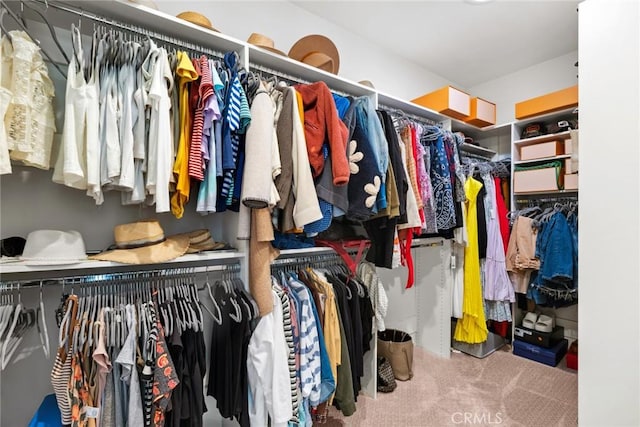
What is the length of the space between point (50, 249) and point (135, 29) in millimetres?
949

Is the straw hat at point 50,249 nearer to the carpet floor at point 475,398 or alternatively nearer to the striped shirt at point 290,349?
the striped shirt at point 290,349

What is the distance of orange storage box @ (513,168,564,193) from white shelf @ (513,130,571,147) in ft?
0.83

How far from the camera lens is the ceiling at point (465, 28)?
6.73 ft

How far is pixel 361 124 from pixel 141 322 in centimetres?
129

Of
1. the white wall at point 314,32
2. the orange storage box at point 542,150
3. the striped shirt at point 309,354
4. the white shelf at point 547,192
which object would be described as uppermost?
the white wall at point 314,32

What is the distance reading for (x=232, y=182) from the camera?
1230 mm

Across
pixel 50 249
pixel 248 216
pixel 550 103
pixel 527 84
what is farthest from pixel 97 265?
pixel 527 84

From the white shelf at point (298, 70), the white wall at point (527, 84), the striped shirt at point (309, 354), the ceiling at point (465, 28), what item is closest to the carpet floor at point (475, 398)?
the striped shirt at point (309, 354)

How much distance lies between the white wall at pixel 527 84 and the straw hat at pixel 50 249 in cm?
344

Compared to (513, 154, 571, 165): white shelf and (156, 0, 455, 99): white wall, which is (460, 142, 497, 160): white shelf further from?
(156, 0, 455, 99): white wall

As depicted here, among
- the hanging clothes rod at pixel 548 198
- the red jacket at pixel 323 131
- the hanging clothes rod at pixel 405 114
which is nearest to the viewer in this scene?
the red jacket at pixel 323 131

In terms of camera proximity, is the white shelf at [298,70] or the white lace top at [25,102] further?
the white shelf at [298,70]

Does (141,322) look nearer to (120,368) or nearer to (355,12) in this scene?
(120,368)

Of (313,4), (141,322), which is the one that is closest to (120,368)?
(141,322)
